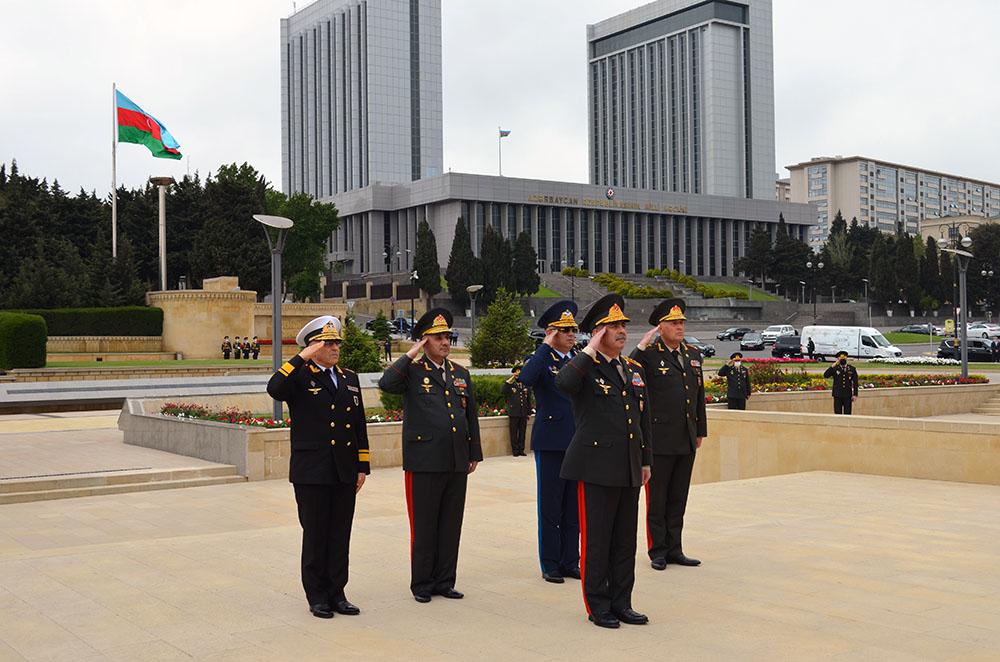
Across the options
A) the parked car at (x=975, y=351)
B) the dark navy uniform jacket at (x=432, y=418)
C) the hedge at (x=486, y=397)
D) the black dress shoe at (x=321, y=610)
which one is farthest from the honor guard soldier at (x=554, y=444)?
the parked car at (x=975, y=351)

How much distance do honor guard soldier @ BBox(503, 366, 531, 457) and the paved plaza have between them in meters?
6.00

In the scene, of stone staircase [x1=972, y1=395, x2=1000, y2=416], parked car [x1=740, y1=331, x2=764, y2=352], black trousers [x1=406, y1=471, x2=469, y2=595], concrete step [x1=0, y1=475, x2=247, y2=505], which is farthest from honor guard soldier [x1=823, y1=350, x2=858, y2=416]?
parked car [x1=740, y1=331, x2=764, y2=352]

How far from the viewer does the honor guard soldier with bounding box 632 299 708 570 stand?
771 centimetres

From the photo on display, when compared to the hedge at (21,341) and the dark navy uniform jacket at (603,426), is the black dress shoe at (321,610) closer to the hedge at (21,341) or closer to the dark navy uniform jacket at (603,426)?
the dark navy uniform jacket at (603,426)

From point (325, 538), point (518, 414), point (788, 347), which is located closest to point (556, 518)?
point (325, 538)

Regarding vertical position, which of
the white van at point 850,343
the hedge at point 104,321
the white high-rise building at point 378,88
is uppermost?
the white high-rise building at point 378,88

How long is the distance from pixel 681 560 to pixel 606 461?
186cm

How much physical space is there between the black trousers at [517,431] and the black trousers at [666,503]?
914cm

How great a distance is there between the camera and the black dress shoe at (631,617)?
237 inches

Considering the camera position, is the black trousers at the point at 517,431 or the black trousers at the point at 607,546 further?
the black trousers at the point at 517,431

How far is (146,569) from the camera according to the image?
7.67m

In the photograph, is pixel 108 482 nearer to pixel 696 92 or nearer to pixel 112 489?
pixel 112 489

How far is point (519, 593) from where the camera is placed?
6.86 m

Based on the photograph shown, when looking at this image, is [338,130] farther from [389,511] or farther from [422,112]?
[389,511]
